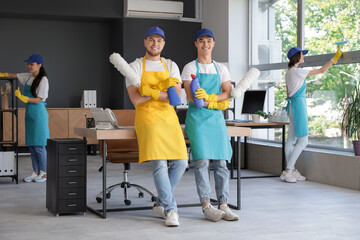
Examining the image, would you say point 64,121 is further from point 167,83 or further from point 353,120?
point 167,83

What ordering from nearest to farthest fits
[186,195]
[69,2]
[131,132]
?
[131,132] → [186,195] → [69,2]

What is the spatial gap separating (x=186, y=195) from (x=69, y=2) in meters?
5.06

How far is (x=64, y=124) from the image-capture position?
970cm

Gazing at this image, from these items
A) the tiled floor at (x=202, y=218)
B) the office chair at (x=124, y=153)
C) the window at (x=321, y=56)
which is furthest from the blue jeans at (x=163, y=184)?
the window at (x=321, y=56)

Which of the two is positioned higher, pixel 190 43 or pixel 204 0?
pixel 204 0

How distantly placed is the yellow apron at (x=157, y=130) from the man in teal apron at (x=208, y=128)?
160 mm

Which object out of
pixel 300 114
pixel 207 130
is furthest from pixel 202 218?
pixel 300 114

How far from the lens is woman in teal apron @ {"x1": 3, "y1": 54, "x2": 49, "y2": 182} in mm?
6629

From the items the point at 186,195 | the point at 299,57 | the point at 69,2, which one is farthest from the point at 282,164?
the point at 69,2

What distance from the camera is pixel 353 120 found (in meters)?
6.21

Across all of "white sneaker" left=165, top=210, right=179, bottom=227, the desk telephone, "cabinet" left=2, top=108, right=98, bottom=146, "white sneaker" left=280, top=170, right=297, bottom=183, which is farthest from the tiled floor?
"cabinet" left=2, top=108, right=98, bottom=146

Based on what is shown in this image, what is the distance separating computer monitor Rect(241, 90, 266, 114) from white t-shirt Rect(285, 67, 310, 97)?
0.68 metres

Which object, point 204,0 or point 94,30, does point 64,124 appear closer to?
point 94,30

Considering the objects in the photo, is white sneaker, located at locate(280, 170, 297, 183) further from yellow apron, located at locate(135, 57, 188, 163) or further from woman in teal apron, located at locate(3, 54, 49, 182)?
woman in teal apron, located at locate(3, 54, 49, 182)
